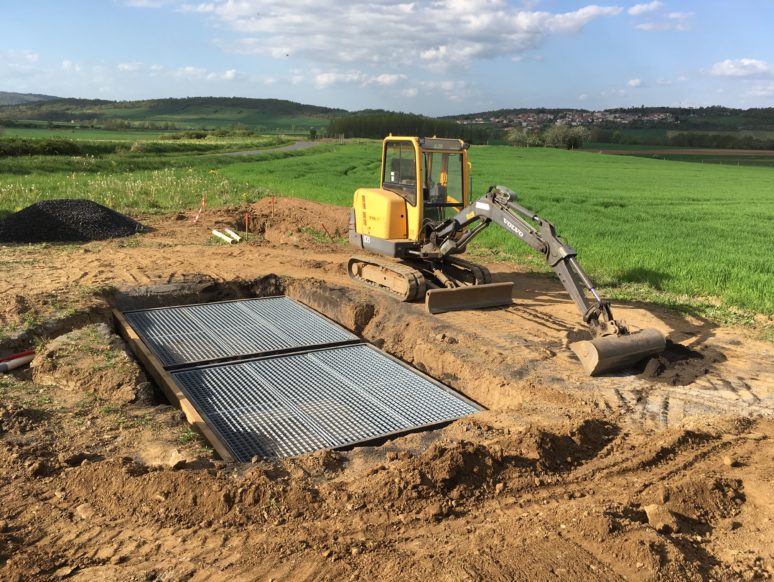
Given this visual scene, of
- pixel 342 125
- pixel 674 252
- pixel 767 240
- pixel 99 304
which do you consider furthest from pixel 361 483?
pixel 342 125

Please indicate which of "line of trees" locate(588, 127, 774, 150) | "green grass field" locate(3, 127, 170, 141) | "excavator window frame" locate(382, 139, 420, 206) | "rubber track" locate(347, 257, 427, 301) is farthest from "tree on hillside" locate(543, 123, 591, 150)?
"rubber track" locate(347, 257, 427, 301)

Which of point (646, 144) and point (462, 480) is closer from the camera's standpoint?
point (462, 480)

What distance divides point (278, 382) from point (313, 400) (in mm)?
687

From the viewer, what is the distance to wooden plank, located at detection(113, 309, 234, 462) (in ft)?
17.8

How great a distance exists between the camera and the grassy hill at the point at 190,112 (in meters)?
114

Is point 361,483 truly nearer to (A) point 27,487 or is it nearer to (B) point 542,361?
(A) point 27,487

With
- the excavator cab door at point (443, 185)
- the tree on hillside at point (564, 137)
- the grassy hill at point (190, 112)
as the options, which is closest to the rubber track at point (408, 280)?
the excavator cab door at point (443, 185)

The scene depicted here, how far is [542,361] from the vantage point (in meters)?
7.38

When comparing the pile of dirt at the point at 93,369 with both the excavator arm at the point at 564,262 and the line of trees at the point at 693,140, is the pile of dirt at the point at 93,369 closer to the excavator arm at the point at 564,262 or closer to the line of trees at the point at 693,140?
the excavator arm at the point at 564,262

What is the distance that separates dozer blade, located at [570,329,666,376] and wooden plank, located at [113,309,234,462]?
159 inches

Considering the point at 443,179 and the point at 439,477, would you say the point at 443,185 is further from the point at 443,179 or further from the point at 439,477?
the point at 439,477

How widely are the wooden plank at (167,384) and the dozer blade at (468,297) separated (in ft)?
13.1

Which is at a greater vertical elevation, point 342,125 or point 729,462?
point 342,125

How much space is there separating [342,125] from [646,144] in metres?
42.5
